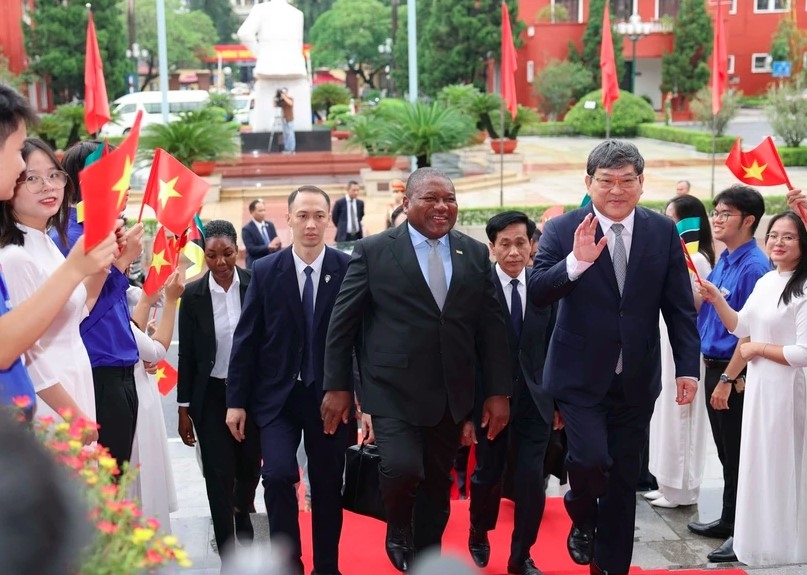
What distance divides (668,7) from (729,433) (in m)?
51.6

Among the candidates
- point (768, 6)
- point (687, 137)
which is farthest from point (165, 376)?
point (768, 6)

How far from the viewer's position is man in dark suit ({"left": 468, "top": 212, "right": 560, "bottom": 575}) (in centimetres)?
515

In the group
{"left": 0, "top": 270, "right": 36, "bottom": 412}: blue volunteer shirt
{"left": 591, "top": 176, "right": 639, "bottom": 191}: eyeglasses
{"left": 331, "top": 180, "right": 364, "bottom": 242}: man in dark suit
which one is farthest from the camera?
{"left": 331, "top": 180, "right": 364, "bottom": 242}: man in dark suit

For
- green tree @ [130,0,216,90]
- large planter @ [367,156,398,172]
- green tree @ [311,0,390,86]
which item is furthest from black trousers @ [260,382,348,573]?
green tree @ [311,0,390,86]

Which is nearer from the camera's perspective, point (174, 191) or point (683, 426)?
point (174, 191)

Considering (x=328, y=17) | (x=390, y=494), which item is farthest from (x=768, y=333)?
(x=328, y=17)

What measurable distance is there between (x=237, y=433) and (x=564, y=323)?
5.29 feet

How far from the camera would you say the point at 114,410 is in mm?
4484

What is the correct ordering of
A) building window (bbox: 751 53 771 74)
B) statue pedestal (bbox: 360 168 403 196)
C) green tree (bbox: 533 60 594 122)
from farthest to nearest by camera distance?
building window (bbox: 751 53 771 74), green tree (bbox: 533 60 594 122), statue pedestal (bbox: 360 168 403 196)

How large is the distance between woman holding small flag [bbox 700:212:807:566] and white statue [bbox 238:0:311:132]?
2388cm

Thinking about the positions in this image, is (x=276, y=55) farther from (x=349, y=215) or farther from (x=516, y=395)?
(x=516, y=395)

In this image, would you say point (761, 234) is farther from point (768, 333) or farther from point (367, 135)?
point (768, 333)

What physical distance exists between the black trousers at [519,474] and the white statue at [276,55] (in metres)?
23.7

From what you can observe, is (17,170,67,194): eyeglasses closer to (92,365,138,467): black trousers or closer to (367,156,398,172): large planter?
(92,365,138,467): black trousers
